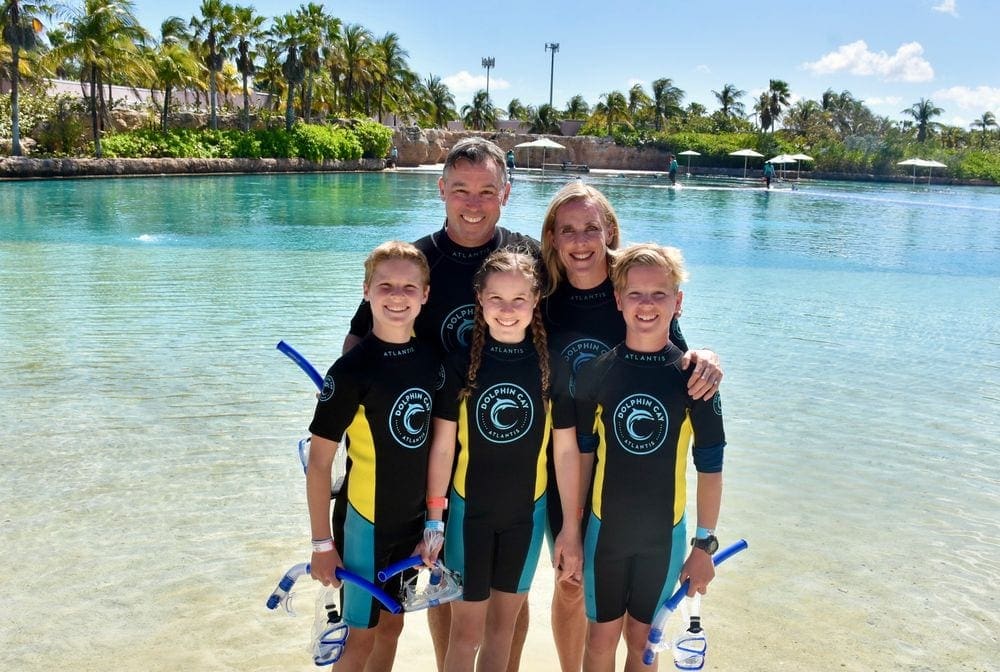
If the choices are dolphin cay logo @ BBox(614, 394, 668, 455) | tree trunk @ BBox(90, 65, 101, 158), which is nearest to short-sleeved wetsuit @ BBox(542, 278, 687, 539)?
dolphin cay logo @ BBox(614, 394, 668, 455)

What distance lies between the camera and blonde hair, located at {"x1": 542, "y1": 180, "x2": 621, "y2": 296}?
8.60 ft

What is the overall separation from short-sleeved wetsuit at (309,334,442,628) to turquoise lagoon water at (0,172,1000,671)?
838 millimetres

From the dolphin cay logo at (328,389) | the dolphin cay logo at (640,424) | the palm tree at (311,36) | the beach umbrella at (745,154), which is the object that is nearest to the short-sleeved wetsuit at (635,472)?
the dolphin cay logo at (640,424)

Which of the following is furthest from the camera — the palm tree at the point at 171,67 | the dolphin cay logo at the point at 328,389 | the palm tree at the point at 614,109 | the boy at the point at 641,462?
the palm tree at the point at 614,109

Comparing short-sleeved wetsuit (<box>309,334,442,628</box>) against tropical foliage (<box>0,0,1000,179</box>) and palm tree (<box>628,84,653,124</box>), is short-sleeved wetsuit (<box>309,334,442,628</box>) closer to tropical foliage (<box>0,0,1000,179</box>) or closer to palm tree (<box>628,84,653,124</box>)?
tropical foliage (<box>0,0,1000,179</box>)

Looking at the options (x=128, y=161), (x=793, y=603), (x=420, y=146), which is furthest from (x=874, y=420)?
(x=420, y=146)

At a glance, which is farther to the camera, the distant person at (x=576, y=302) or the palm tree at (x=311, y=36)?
the palm tree at (x=311, y=36)

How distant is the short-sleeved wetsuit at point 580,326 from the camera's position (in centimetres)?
259

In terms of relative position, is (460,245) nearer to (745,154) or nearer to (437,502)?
(437,502)

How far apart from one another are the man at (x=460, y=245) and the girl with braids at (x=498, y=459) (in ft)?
0.54

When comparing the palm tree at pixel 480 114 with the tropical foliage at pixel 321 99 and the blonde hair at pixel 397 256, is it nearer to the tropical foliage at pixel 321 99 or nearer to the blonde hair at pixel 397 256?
the tropical foliage at pixel 321 99

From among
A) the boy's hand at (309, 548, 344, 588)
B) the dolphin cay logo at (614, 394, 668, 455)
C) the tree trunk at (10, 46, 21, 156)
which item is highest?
the tree trunk at (10, 46, 21, 156)

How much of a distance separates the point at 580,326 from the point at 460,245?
492 millimetres

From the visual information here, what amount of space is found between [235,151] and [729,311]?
1258 inches
